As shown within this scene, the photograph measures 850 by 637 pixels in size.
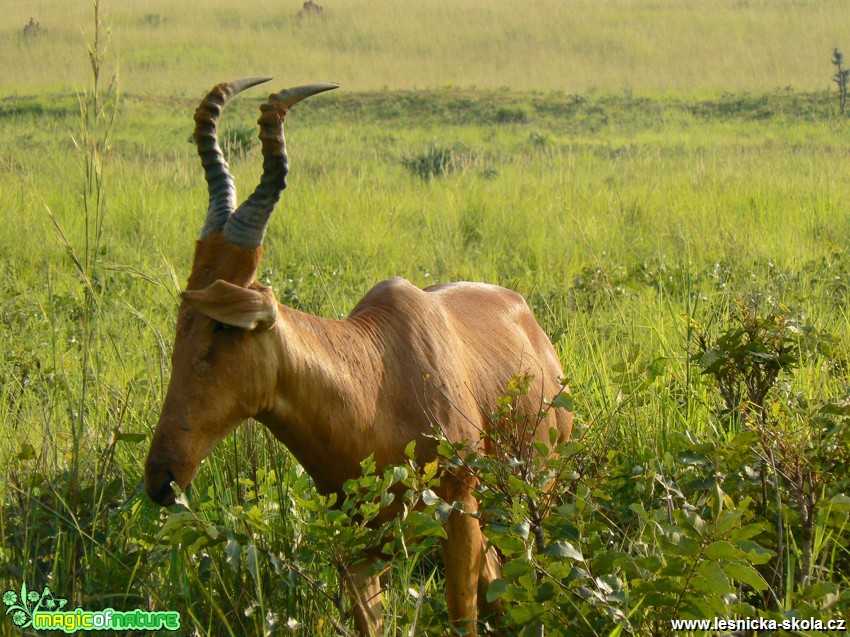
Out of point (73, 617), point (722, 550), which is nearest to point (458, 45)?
point (73, 617)

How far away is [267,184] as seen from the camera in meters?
2.55

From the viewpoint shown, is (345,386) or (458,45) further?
(458,45)

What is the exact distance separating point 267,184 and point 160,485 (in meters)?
0.82

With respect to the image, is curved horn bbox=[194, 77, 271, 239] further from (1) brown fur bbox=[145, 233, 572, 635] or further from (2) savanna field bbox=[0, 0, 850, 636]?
(2) savanna field bbox=[0, 0, 850, 636]

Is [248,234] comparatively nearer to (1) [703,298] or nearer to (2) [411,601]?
(2) [411,601]

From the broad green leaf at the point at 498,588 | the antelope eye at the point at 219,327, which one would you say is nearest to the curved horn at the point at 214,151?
the antelope eye at the point at 219,327

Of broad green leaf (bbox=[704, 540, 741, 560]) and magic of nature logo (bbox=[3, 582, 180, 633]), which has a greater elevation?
broad green leaf (bbox=[704, 540, 741, 560])

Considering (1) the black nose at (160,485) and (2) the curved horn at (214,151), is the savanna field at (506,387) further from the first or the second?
(2) the curved horn at (214,151)

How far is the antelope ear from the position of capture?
7.46ft

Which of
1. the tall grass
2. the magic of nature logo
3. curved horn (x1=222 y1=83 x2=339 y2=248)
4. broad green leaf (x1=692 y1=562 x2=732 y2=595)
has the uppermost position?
the tall grass

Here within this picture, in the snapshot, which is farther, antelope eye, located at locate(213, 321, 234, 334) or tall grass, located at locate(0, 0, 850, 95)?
tall grass, located at locate(0, 0, 850, 95)

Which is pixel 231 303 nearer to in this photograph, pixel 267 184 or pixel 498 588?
pixel 267 184

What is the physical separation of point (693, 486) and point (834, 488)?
377 mm

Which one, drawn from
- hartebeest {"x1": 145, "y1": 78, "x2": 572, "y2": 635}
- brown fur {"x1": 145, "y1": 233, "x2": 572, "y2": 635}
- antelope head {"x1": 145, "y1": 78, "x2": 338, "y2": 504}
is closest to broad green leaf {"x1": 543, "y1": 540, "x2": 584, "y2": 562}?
hartebeest {"x1": 145, "y1": 78, "x2": 572, "y2": 635}
